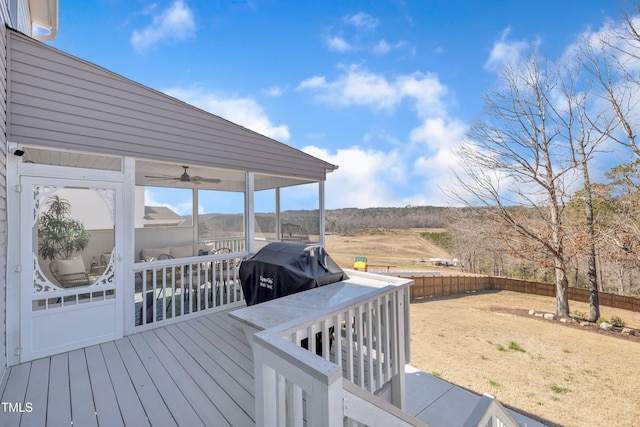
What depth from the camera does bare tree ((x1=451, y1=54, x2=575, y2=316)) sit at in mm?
9984

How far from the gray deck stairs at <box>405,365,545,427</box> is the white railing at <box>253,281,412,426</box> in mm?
446

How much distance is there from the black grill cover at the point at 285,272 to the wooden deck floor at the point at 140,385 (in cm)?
68

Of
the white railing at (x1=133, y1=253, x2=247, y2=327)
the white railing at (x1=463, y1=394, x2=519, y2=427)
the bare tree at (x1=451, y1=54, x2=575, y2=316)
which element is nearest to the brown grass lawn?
the white railing at (x1=463, y1=394, x2=519, y2=427)

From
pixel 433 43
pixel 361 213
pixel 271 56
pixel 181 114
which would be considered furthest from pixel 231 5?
pixel 361 213

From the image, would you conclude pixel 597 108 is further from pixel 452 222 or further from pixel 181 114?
pixel 181 114

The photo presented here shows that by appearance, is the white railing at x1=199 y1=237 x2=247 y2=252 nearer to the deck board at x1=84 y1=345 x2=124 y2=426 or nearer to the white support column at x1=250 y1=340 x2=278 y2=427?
the deck board at x1=84 y1=345 x2=124 y2=426

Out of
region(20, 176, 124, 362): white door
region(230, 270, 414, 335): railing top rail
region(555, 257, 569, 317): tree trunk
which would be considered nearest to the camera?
region(230, 270, 414, 335): railing top rail

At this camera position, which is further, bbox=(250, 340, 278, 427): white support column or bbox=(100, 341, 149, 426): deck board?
bbox=(100, 341, 149, 426): deck board

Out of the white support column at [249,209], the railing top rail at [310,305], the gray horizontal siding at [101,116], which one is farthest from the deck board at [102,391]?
the white support column at [249,209]

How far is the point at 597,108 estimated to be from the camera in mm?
9117

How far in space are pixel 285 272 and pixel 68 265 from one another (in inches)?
101

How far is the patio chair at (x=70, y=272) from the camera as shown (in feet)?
10.1

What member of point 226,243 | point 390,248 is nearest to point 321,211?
point 226,243

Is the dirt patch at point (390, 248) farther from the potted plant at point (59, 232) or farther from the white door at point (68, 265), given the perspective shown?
the potted plant at point (59, 232)
